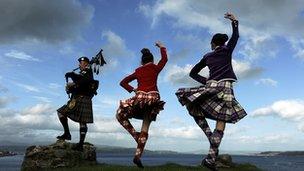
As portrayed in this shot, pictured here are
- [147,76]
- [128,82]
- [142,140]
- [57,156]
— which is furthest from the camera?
[57,156]

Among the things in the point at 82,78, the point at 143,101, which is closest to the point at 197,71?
the point at 143,101

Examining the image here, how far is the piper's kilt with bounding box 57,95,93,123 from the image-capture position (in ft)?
61.1

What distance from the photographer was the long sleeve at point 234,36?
41.5 feet

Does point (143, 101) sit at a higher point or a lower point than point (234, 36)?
lower

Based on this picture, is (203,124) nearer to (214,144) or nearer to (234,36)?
(214,144)

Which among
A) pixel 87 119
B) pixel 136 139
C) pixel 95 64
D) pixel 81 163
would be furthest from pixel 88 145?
pixel 136 139

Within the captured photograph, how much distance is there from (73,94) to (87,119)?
1111 millimetres

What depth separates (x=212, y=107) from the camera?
1223 centimetres

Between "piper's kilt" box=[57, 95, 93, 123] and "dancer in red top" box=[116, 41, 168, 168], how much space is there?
4657 millimetres

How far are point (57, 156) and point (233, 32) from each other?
417 inches

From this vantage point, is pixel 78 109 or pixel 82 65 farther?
pixel 78 109

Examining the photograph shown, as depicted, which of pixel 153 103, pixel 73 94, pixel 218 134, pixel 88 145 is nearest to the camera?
pixel 218 134

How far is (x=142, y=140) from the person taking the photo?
1400cm

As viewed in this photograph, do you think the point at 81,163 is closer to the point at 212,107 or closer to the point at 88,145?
the point at 88,145
